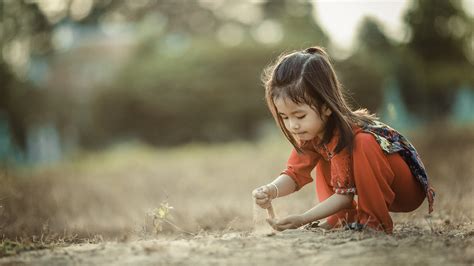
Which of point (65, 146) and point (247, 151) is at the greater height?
point (65, 146)

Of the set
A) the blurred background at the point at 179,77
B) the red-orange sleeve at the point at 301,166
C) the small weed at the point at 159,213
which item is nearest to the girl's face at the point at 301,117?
the red-orange sleeve at the point at 301,166

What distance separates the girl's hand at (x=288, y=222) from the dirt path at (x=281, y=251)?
0.38 feet

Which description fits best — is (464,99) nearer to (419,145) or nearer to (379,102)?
(379,102)

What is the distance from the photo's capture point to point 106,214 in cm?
688

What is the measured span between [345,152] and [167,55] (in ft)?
62.9

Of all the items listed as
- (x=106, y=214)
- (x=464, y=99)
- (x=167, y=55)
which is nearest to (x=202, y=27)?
(x=167, y=55)

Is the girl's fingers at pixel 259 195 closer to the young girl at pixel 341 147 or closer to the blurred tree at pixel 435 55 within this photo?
the young girl at pixel 341 147

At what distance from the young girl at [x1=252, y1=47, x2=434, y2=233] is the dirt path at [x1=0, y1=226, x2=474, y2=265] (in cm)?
19

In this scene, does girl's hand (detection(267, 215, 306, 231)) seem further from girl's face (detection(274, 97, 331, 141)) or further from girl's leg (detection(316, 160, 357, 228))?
girl's face (detection(274, 97, 331, 141))

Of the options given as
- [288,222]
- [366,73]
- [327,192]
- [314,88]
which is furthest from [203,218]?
[366,73]

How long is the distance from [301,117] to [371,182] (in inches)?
20.7

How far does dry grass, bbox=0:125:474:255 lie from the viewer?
13.6 ft

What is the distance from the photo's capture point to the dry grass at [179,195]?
4.16 metres

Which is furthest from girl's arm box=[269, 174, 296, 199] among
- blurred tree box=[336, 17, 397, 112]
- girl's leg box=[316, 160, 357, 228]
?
blurred tree box=[336, 17, 397, 112]
